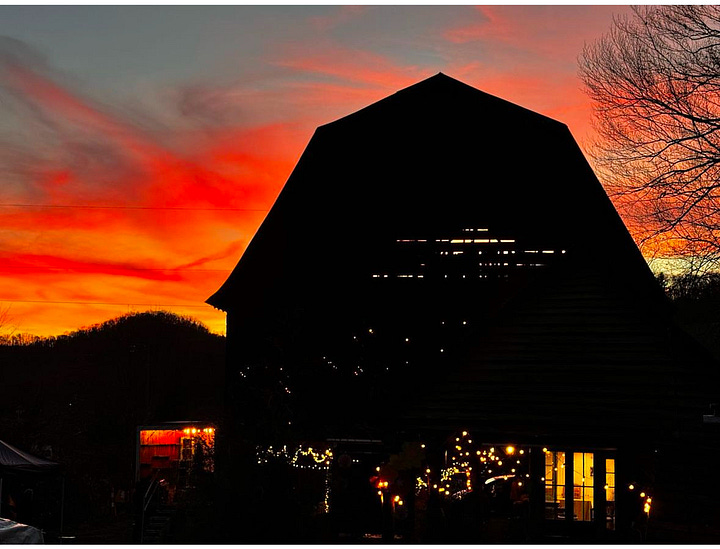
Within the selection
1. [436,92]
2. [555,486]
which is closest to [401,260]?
[436,92]

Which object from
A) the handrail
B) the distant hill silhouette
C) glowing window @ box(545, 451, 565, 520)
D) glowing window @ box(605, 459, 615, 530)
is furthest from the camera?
the distant hill silhouette

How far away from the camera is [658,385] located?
12523 mm

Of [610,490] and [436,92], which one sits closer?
[610,490]

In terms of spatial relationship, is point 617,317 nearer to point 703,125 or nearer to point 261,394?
point 703,125

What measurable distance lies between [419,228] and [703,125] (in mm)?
6403

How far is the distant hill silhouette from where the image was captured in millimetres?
32500

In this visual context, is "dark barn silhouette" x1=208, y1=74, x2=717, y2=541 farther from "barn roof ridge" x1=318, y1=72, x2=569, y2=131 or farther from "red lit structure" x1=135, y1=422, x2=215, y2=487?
→ "red lit structure" x1=135, y1=422, x2=215, y2=487

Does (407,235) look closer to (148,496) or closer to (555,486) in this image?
(555,486)

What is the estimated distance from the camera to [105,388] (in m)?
57.3

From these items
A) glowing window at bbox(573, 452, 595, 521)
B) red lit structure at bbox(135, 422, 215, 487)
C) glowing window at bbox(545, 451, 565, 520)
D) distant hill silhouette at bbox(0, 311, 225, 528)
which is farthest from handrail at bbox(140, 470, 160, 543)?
glowing window at bbox(573, 452, 595, 521)

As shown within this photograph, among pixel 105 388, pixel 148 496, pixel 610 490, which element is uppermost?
pixel 105 388

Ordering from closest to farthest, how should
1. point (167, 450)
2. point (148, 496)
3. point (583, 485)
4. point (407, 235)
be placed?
point (583, 485)
point (407, 235)
point (148, 496)
point (167, 450)

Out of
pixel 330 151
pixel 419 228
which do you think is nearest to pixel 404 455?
pixel 419 228

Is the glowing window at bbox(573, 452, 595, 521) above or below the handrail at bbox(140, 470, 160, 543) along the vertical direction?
above
